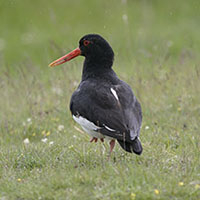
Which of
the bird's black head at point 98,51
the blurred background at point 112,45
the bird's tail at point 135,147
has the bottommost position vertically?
the blurred background at point 112,45

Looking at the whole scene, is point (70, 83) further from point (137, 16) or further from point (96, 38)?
point (137, 16)

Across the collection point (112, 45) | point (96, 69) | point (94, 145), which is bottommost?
point (112, 45)

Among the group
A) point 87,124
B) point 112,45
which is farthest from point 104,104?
point 112,45

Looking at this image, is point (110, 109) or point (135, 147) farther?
point (110, 109)

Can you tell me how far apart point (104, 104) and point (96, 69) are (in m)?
0.92

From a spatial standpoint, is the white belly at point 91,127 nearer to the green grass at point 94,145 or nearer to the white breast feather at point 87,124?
the white breast feather at point 87,124

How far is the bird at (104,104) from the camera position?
16.1 ft

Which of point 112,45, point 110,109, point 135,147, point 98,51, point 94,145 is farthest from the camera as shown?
point 112,45

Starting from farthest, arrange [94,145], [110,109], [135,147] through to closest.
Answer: [94,145]
[110,109]
[135,147]

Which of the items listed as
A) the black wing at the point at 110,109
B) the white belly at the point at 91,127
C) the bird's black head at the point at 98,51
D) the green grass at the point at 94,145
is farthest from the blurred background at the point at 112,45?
the white belly at the point at 91,127

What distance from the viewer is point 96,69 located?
5.97 metres

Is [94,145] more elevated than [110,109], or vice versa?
[110,109]

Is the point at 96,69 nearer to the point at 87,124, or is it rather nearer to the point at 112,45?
the point at 87,124

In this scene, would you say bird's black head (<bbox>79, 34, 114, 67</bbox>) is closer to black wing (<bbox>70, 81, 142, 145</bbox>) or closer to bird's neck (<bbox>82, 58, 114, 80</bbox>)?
bird's neck (<bbox>82, 58, 114, 80</bbox>)
